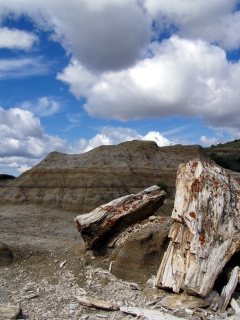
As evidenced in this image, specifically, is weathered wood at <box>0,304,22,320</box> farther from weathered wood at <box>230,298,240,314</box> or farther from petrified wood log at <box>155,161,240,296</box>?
weathered wood at <box>230,298,240,314</box>

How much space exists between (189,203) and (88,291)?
11.2ft

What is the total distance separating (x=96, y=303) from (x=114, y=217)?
2.92 m

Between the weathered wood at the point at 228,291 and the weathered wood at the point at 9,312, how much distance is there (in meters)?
4.30

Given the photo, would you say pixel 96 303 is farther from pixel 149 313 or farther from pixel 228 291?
pixel 228 291

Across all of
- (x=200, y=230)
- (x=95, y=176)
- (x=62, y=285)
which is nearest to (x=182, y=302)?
(x=200, y=230)

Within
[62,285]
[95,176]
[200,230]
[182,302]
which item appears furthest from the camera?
[95,176]

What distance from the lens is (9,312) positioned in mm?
7285

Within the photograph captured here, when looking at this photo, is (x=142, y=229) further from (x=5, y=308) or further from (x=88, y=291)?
(x=5, y=308)

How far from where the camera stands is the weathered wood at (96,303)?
7.89 m

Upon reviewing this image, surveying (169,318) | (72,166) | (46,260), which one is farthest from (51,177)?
(169,318)

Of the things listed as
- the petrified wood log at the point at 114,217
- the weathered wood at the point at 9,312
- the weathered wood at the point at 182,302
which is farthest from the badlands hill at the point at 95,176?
the weathered wood at the point at 9,312

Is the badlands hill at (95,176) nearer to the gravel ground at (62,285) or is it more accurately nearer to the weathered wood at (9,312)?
the gravel ground at (62,285)

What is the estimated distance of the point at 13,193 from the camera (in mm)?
30828

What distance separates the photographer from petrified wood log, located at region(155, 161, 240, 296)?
26.0 feet
